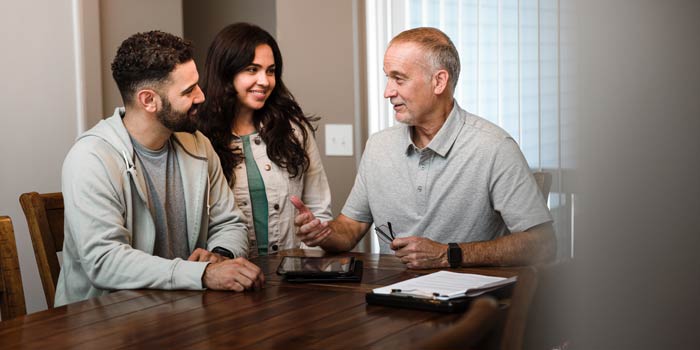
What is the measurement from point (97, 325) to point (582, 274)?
3.93ft

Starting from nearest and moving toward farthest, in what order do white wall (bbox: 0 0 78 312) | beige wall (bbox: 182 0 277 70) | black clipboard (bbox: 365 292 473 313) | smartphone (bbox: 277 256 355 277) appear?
black clipboard (bbox: 365 292 473 313) < smartphone (bbox: 277 256 355 277) < white wall (bbox: 0 0 78 312) < beige wall (bbox: 182 0 277 70)

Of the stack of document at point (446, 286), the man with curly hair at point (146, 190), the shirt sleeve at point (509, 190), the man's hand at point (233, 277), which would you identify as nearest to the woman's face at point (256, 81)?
the man with curly hair at point (146, 190)

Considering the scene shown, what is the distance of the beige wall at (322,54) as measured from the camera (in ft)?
10.2

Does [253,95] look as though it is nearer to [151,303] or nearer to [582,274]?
[151,303]

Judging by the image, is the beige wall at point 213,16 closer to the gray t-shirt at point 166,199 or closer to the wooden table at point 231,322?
the gray t-shirt at point 166,199

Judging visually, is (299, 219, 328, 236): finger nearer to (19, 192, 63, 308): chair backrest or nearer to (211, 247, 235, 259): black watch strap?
(211, 247, 235, 259): black watch strap

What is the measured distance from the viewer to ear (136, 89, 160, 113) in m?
2.02

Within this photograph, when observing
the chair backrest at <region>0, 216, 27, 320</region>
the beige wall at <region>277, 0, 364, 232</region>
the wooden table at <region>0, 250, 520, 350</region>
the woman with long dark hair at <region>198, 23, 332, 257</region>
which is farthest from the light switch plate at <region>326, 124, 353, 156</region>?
the chair backrest at <region>0, 216, 27, 320</region>

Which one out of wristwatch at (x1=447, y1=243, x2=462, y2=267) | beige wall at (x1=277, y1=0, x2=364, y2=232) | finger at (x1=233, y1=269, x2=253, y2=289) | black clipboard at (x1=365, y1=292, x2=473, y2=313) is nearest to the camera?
black clipboard at (x1=365, y1=292, x2=473, y2=313)

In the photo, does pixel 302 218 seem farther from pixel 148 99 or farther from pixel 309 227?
pixel 148 99

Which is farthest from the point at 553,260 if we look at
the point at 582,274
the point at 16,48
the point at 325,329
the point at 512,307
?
the point at 16,48

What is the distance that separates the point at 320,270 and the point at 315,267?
1.7 inches

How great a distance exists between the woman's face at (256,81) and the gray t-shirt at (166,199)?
430 millimetres

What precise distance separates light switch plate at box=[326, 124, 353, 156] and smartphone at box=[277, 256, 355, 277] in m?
1.29
